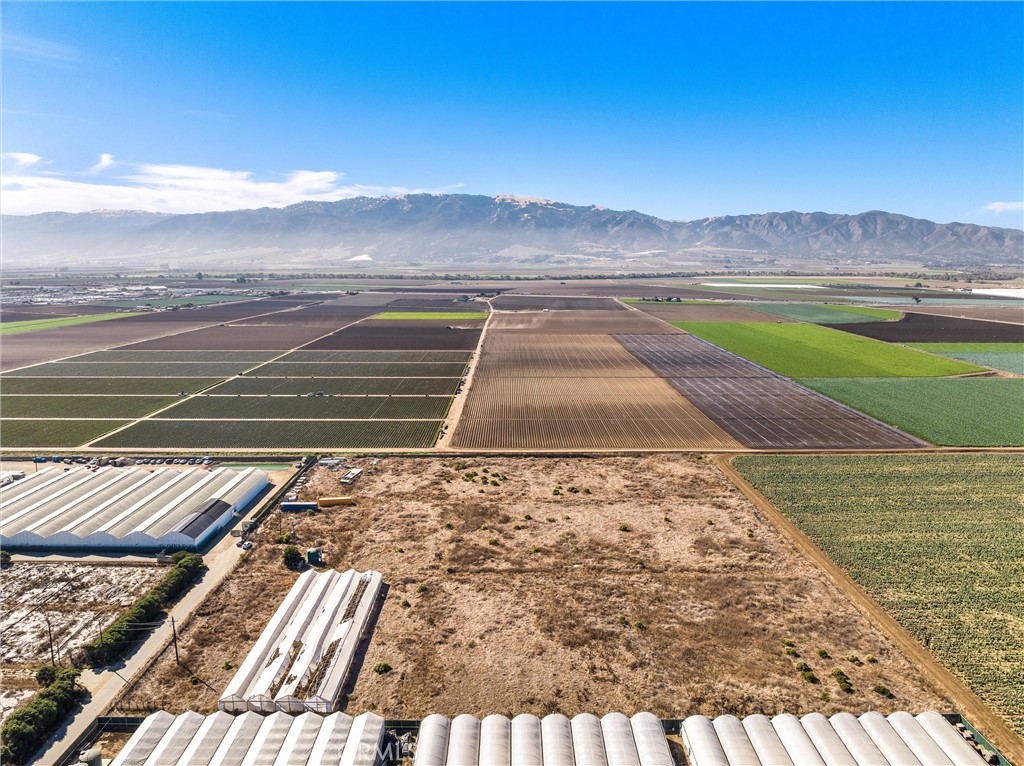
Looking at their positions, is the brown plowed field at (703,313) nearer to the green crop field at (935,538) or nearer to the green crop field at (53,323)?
the green crop field at (935,538)

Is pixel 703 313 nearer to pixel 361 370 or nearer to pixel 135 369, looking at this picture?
pixel 361 370

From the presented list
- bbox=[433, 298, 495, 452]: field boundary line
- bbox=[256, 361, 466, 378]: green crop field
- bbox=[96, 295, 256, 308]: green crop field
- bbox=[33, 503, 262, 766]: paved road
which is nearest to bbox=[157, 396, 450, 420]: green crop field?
bbox=[433, 298, 495, 452]: field boundary line

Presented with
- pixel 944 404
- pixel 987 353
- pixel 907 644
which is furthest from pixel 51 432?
pixel 987 353

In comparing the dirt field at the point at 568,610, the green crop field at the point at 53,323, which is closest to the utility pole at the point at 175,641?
the dirt field at the point at 568,610

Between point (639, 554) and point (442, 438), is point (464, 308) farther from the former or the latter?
point (639, 554)

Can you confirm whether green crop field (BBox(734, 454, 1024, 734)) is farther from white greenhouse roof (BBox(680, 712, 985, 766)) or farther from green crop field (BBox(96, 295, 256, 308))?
green crop field (BBox(96, 295, 256, 308))

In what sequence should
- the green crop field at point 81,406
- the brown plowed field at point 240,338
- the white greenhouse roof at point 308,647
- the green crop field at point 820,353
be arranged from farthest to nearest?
the brown plowed field at point 240,338 → the green crop field at point 820,353 → the green crop field at point 81,406 → the white greenhouse roof at point 308,647
